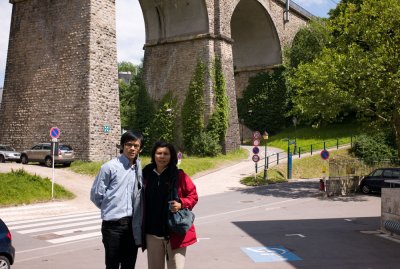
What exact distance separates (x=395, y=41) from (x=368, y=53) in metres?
1.18

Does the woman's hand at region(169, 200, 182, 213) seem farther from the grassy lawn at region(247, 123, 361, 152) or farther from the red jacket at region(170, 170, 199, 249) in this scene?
the grassy lawn at region(247, 123, 361, 152)

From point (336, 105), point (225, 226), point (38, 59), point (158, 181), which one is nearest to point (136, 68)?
point (38, 59)

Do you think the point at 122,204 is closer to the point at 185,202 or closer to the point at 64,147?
the point at 185,202

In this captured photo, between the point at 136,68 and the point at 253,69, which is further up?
the point at 136,68

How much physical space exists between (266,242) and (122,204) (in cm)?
516

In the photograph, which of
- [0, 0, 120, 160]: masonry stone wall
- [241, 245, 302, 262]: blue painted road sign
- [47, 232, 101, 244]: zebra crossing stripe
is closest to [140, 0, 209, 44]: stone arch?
[0, 0, 120, 160]: masonry stone wall

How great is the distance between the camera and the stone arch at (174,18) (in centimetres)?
3133

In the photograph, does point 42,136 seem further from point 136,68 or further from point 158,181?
point 136,68

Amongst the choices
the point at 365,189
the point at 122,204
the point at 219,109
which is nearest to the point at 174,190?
the point at 122,204

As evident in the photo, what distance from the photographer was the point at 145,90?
34156 millimetres

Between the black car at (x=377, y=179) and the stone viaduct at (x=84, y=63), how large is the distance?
13.3 meters

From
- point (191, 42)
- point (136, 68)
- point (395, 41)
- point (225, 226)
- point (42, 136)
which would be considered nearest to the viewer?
point (225, 226)

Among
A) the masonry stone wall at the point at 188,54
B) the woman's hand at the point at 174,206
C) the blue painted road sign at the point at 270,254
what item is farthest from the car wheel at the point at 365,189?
the woman's hand at the point at 174,206

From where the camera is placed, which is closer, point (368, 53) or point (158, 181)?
point (158, 181)
